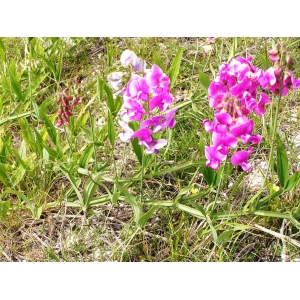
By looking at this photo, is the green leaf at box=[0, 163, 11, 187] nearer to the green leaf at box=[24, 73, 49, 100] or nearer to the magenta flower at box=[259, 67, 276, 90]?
the green leaf at box=[24, 73, 49, 100]

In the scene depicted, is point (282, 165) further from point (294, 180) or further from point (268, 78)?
point (268, 78)

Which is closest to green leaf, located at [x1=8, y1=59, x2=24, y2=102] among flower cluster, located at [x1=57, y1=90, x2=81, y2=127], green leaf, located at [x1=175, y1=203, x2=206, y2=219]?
flower cluster, located at [x1=57, y1=90, x2=81, y2=127]

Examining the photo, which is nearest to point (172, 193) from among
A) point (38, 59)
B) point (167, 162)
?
point (167, 162)

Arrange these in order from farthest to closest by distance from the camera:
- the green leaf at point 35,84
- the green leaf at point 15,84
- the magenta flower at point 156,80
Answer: the green leaf at point 35,84, the green leaf at point 15,84, the magenta flower at point 156,80

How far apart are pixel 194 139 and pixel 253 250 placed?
0.47 meters

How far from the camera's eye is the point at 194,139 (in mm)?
1895

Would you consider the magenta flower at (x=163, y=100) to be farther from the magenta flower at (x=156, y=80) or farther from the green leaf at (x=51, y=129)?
the green leaf at (x=51, y=129)

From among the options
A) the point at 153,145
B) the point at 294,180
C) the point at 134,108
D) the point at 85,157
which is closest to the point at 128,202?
the point at 85,157

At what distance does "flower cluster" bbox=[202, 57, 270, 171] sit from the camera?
1282 millimetres

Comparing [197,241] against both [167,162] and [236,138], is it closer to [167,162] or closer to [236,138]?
[167,162]

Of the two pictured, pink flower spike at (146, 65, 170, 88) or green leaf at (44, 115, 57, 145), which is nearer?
pink flower spike at (146, 65, 170, 88)

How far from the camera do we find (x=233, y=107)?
1.28 meters

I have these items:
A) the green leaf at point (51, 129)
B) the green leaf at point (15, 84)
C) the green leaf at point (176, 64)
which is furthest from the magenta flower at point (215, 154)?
the green leaf at point (15, 84)

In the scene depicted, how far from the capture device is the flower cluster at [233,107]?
1.28 m
